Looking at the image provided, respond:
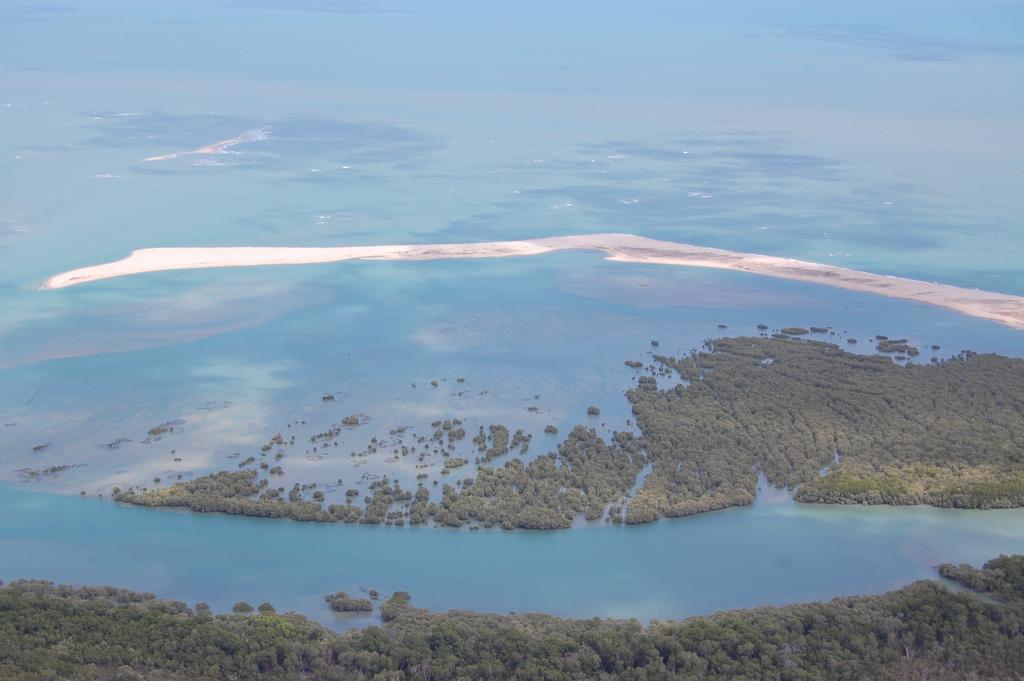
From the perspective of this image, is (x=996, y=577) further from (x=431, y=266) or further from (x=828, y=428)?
(x=431, y=266)

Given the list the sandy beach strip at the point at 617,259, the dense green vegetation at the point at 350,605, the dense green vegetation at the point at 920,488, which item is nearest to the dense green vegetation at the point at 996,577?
the dense green vegetation at the point at 920,488

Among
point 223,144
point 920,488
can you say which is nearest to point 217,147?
point 223,144

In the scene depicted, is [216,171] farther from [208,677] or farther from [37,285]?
[208,677]

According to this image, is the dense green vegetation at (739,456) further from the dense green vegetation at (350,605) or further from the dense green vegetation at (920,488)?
the dense green vegetation at (350,605)

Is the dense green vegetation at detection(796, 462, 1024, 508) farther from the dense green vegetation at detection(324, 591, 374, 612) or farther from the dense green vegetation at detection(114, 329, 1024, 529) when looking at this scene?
the dense green vegetation at detection(324, 591, 374, 612)

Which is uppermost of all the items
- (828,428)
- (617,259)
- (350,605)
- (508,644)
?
(617,259)

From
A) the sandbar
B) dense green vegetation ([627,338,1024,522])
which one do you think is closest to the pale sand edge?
the sandbar
